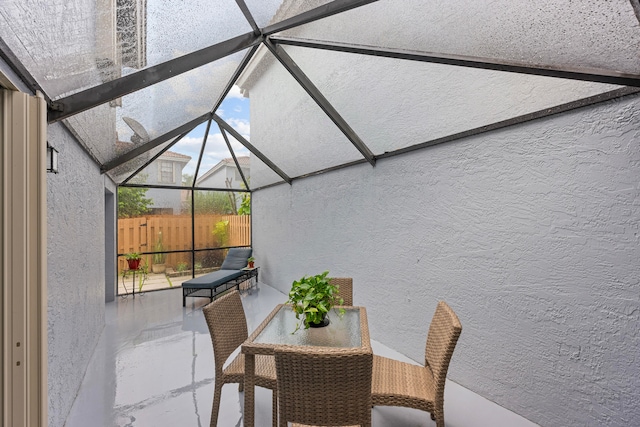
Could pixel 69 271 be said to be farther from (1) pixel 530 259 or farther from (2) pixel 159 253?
(2) pixel 159 253

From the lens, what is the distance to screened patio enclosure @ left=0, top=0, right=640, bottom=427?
1610 millimetres

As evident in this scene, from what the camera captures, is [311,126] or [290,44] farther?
[311,126]

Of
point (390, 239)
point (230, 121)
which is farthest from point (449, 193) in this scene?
point (230, 121)

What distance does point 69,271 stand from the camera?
242cm

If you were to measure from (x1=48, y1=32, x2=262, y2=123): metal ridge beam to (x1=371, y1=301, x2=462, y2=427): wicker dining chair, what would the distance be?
2.54 metres

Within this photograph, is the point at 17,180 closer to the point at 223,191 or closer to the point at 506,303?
the point at 506,303

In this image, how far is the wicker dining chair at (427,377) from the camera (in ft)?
5.67

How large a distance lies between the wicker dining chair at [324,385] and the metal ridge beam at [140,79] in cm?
204

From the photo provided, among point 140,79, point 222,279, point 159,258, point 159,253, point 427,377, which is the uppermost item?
point 140,79

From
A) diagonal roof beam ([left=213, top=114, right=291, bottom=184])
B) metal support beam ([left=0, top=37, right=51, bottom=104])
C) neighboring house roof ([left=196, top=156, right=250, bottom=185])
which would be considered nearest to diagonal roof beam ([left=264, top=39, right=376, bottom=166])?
metal support beam ([left=0, top=37, right=51, bottom=104])

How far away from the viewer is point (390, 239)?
3.44m

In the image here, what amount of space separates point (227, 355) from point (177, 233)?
5.47m

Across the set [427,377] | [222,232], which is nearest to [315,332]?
[427,377]

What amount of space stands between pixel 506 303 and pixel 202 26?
3.02m
